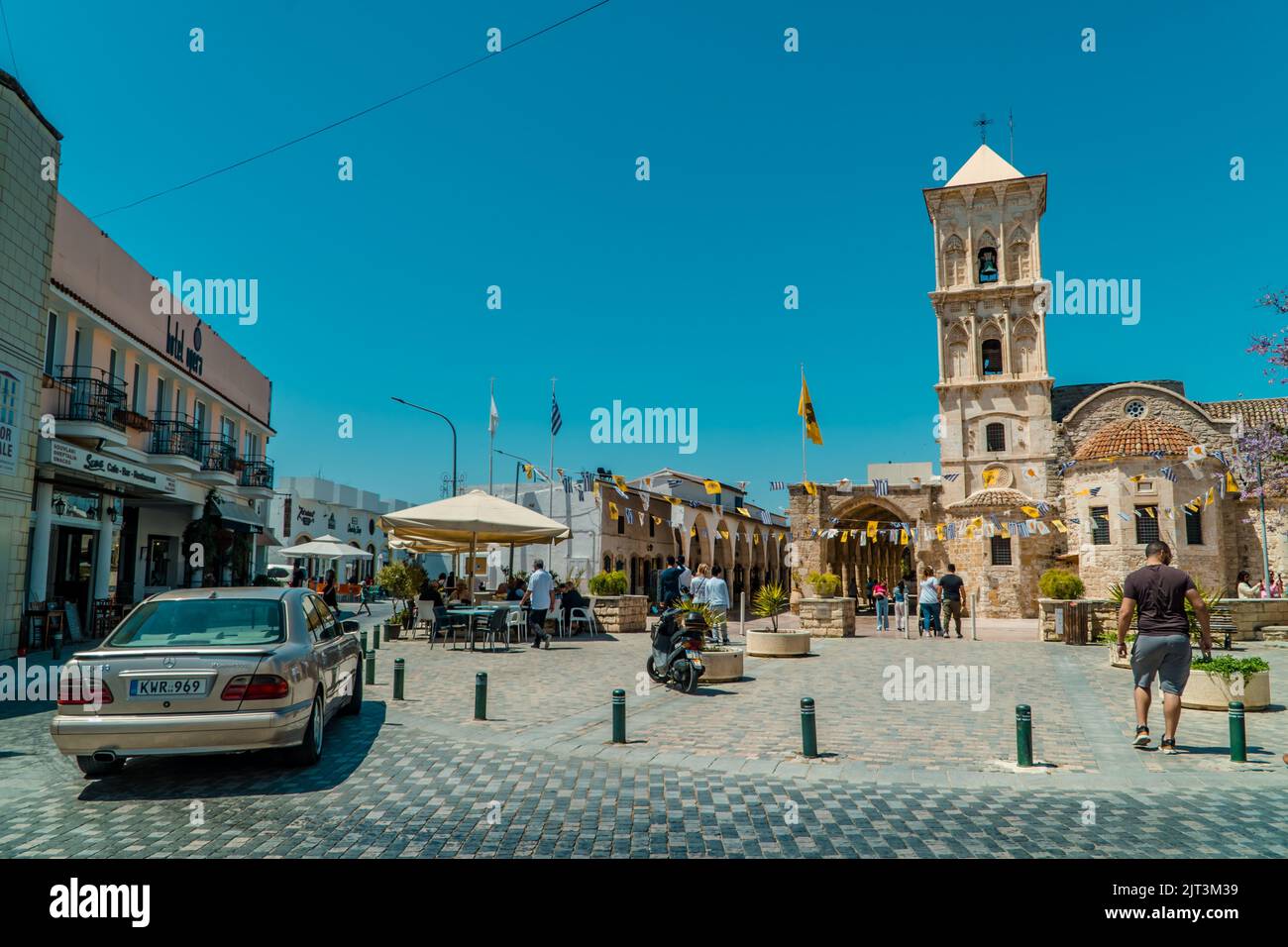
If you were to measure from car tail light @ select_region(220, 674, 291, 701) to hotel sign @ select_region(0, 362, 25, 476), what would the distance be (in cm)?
1017

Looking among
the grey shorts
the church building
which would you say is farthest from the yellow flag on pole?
the grey shorts

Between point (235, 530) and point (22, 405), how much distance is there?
519 inches

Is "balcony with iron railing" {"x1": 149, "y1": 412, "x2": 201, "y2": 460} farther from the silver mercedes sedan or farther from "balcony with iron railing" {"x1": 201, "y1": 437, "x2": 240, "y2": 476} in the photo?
the silver mercedes sedan

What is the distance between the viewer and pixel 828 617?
2053 cm

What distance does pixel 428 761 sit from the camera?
277 inches

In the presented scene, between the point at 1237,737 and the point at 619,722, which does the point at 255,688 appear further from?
the point at 1237,737

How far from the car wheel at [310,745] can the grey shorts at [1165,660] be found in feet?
23.4

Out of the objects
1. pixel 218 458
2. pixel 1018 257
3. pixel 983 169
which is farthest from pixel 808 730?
pixel 983 169

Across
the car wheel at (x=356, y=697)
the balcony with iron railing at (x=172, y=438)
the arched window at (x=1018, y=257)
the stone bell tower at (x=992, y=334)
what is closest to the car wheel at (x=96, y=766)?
the car wheel at (x=356, y=697)

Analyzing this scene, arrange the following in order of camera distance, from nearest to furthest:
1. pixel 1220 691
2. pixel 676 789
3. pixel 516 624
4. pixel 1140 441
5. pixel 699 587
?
pixel 676 789 → pixel 1220 691 → pixel 699 587 → pixel 516 624 → pixel 1140 441

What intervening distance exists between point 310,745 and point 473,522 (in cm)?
942

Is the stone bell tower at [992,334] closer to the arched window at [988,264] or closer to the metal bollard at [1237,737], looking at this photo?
the arched window at [988,264]

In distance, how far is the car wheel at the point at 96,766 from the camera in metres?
6.18
